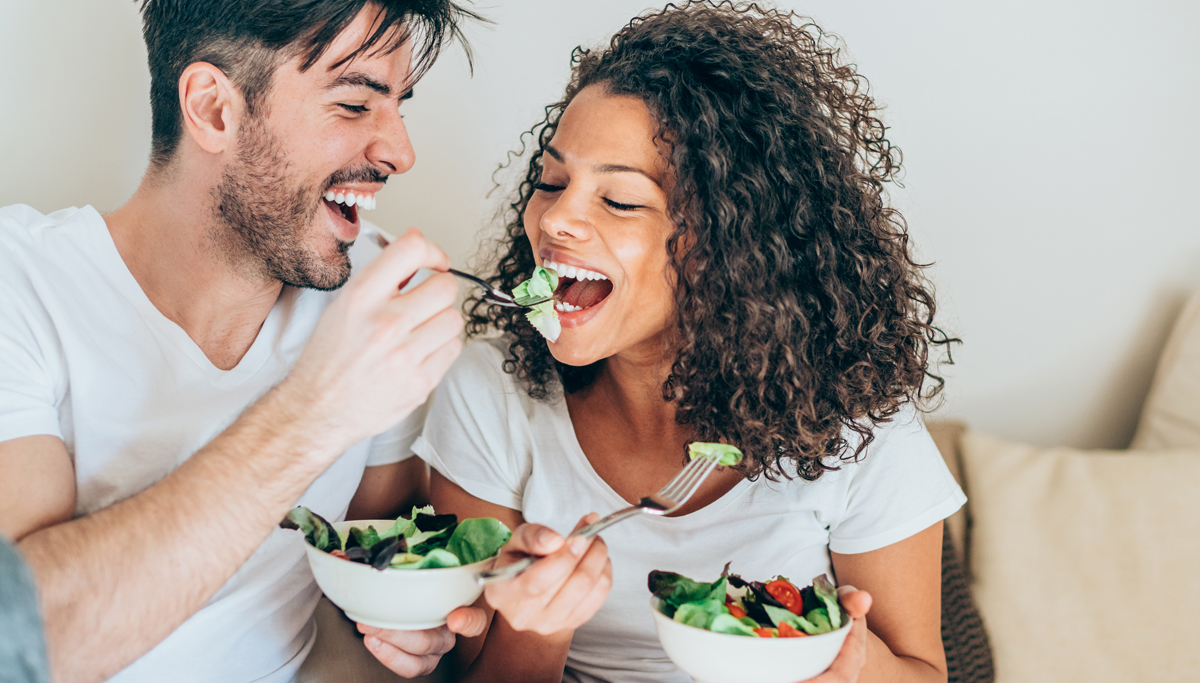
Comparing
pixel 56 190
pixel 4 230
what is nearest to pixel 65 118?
pixel 56 190

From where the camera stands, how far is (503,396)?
5.16 feet

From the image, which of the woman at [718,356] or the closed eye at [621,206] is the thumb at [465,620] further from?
the closed eye at [621,206]

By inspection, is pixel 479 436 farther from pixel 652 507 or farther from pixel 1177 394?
pixel 1177 394

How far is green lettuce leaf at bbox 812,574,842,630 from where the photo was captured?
1.04 m

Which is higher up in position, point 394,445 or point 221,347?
point 221,347

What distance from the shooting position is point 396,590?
3.36ft

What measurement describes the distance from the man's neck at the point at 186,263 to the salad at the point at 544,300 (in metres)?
0.55

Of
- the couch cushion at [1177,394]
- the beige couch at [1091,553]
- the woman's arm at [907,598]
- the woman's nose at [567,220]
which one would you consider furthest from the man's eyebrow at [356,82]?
the couch cushion at [1177,394]

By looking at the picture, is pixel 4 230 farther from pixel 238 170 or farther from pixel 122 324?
pixel 238 170

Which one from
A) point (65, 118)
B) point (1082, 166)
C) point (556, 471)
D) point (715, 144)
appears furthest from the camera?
point (1082, 166)

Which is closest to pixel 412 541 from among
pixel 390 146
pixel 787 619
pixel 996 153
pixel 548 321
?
pixel 548 321

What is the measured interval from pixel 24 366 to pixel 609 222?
94 centimetres

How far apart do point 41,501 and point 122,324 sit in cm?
35

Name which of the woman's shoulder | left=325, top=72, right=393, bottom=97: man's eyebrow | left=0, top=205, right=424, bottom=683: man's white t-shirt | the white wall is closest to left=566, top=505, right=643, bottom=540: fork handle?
the woman's shoulder
